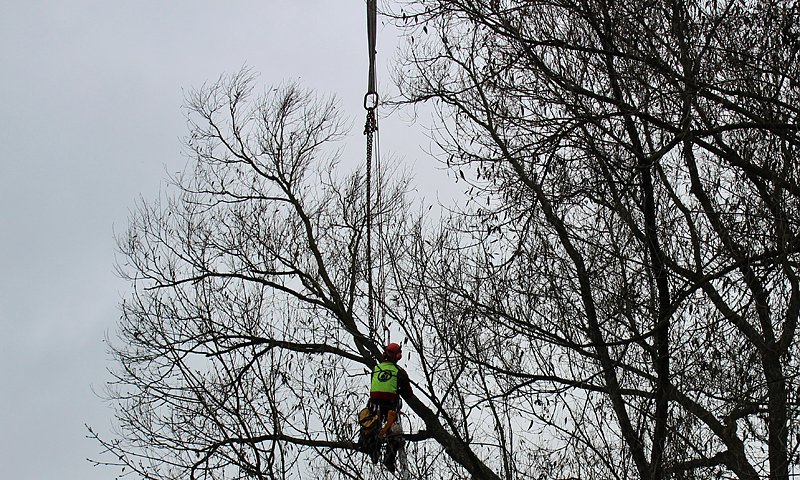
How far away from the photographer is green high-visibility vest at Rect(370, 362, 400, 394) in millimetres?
9211

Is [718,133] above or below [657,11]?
below

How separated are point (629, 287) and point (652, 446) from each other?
3.93 ft

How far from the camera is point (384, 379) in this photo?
9.29 m

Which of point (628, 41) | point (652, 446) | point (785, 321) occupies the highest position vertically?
point (628, 41)

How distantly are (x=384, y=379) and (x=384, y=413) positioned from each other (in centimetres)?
40

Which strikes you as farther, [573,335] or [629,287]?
[573,335]

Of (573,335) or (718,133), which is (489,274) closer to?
(573,335)

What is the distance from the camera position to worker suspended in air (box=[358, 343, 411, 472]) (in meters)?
9.27

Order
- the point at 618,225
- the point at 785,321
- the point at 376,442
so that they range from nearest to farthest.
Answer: the point at 785,321 → the point at 618,225 → the point at 376,442

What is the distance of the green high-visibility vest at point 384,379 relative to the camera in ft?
30.2

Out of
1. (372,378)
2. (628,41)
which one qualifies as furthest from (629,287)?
(372,378)

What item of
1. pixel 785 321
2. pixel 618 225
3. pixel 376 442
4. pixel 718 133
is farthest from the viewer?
pixel 376 442

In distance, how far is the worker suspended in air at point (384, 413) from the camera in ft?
30.4

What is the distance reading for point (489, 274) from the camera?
8.53 m
